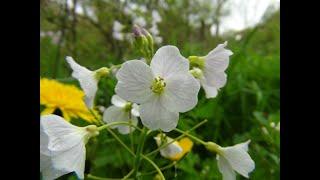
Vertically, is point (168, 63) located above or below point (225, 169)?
above

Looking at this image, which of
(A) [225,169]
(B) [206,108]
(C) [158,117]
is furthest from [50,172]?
(B) [206,108]

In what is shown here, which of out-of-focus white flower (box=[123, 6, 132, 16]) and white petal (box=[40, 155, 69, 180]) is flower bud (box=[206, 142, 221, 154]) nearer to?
white petal (box=[40, 155, 69, 180])

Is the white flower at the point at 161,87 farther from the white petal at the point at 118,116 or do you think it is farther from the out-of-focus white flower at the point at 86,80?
the white petal at the point at 118,116

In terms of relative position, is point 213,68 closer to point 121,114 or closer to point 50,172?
point 121,114

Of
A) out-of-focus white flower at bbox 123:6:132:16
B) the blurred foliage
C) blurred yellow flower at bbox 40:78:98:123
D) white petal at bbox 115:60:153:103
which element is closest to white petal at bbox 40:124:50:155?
white petal at bbox 115:60:153:103

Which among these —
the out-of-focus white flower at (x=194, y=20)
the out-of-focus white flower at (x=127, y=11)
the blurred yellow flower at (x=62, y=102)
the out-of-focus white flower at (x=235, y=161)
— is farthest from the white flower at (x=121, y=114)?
the out-of-focus white flower at (x=194, y=20)
